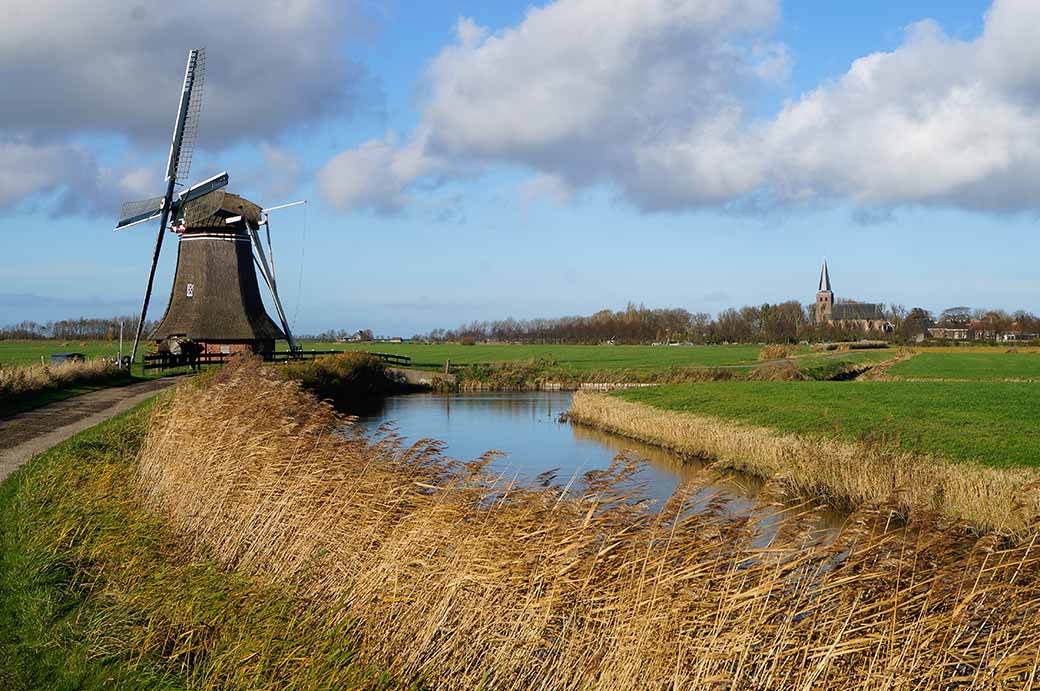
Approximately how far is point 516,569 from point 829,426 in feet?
54.0

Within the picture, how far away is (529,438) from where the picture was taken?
84.0 feet

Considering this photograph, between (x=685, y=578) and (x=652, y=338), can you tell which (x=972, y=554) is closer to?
(x=685, y=578)

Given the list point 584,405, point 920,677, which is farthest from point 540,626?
point 584,405

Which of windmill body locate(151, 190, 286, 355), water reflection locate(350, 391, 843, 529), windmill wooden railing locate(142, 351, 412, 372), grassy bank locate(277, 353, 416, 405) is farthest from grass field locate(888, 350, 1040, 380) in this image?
windmill body locate(151, 190, 286, 355)

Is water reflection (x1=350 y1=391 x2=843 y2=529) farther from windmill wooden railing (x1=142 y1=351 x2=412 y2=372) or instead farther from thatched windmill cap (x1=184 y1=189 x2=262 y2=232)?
thatched windmill cap (x1=184 y1=189 x2=262 y2=232)

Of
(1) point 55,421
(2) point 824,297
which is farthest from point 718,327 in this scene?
(1) point 55,421

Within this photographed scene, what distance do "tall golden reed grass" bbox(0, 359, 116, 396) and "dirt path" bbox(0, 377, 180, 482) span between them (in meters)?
1.02

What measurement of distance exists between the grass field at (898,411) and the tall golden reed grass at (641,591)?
36.1 ft

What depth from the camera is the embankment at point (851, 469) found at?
41.0 ft

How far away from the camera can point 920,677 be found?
4.46 meters

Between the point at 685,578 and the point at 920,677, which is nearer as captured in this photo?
the point at 920,677

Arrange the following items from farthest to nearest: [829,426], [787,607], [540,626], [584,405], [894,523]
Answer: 1. [584,405]
2. [829,426]
3. [894,523]
4. [540,626]
5. [787,607]

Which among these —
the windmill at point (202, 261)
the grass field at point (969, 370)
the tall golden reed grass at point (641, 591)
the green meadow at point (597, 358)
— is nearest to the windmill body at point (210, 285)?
the windmill at point (202, 261)

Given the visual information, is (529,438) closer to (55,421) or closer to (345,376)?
(55,421)
